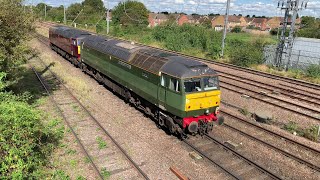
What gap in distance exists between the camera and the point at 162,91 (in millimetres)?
12773

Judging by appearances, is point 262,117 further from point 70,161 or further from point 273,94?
point 70,161

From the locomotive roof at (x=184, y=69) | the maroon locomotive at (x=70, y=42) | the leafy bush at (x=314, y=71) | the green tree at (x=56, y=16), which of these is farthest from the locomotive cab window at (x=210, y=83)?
the green tree at (x=56, y=16)

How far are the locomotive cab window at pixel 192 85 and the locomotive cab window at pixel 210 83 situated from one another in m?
0.33

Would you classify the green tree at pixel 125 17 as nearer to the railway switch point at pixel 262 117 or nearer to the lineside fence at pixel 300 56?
the lineside fence at pixel 300 56

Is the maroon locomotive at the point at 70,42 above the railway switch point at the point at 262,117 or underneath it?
above

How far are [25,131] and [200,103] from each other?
7001 mm

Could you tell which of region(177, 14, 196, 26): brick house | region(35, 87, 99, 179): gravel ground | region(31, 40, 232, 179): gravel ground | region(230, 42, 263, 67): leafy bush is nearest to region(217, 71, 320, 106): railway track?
region(230, 42, 263, 67): leafy bush

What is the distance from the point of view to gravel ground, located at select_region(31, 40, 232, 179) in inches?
412

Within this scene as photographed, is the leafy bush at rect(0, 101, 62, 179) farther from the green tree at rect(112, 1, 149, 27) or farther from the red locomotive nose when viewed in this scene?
the green tree at rect(112, 1, 149, 27)

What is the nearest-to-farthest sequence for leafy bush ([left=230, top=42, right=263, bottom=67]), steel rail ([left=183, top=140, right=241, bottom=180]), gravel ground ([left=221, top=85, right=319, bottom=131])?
steel rail ([left=183, top=140, right=241, bottom=180])
gravel ground ([left=221, top=85, right=319, bottom=131])
leafy bush ([left=230, top=42, right=263, bottom=67])

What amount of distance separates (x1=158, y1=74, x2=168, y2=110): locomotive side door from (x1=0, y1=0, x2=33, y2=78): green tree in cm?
686

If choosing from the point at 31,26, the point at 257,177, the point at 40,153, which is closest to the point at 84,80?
the point at 31,26

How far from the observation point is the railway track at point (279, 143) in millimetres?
11305

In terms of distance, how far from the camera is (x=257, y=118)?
50.9ft
